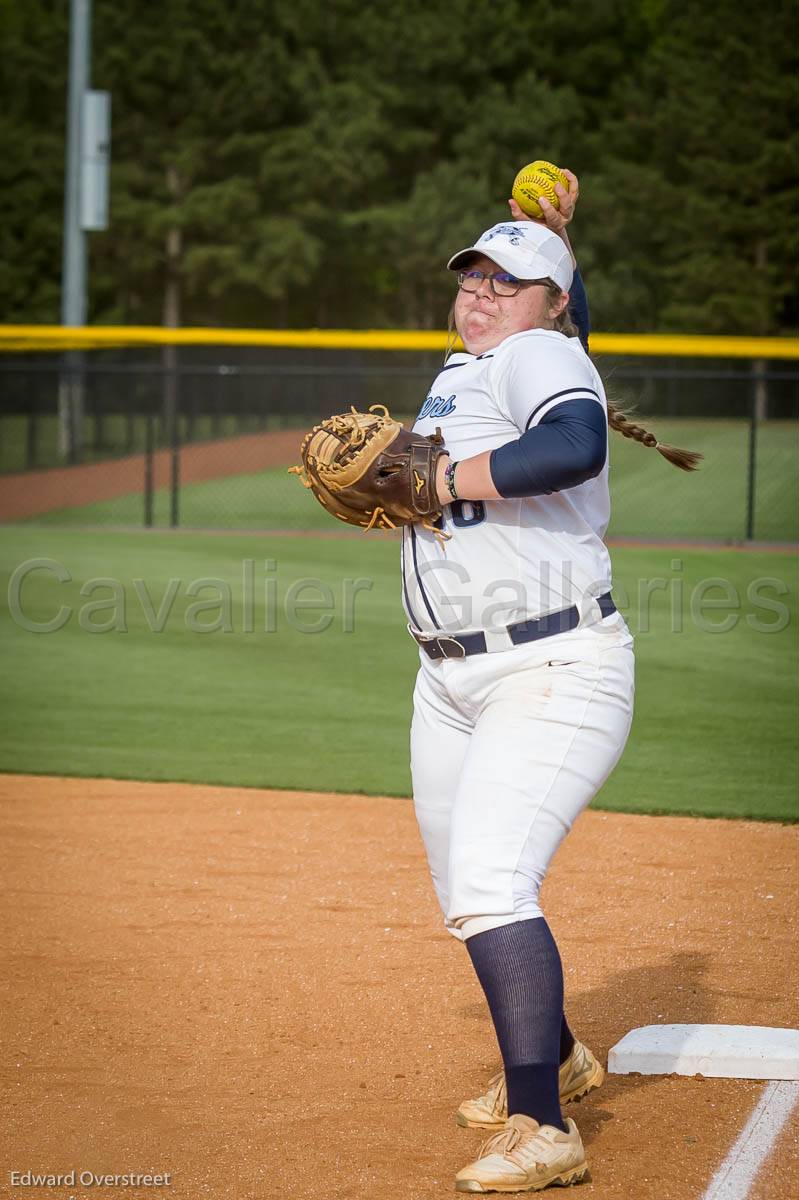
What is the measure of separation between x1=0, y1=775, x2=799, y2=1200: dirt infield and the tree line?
36317 millimetres

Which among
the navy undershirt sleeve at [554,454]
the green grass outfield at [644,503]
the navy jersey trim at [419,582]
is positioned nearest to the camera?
the navy undershirt sleeve at [554,454]

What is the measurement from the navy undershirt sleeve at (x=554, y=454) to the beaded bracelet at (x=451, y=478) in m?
0.11

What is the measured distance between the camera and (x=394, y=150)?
4591 cm

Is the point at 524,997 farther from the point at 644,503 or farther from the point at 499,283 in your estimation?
the point at 644,503

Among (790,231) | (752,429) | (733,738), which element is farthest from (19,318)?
(733,738)

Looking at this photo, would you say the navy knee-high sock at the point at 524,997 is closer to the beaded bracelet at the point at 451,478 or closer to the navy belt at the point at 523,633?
the navy belt at the point at 523,633

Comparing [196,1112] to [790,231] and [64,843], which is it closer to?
[64,843]

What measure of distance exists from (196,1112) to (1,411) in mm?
24605

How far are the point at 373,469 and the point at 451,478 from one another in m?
0.20

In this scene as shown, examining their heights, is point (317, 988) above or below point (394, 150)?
below

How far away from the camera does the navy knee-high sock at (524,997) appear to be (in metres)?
2.76

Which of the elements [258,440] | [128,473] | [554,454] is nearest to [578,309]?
[554,454]

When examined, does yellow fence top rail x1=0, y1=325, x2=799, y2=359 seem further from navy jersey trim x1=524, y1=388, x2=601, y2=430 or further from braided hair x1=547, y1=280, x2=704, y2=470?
navy jersey trim x1=524, y1=388, x2=601, y2=430

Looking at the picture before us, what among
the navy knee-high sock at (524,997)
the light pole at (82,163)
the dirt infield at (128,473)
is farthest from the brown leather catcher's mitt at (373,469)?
the light pole at (82,163)
